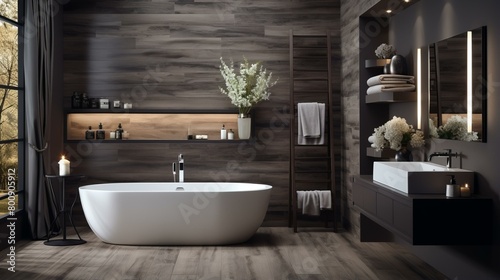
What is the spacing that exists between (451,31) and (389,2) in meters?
1.10

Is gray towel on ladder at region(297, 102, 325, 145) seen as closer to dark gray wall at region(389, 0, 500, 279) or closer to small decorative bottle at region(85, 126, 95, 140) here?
dark gray wall at region(389, 0, 500, 279)

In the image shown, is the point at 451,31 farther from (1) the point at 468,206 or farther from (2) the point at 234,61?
(2) the point at 234,61

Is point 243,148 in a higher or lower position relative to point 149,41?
lower

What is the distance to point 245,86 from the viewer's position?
7707mm

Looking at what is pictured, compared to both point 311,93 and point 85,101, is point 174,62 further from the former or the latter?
point 311,93

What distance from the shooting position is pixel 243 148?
7.92 m

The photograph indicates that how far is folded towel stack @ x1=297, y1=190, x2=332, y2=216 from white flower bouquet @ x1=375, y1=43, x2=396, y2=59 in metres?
1.86

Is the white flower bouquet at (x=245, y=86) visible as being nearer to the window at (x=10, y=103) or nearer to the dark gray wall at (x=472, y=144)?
the dark gray wall at (x=472, y=144)

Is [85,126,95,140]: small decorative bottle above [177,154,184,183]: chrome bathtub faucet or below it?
above

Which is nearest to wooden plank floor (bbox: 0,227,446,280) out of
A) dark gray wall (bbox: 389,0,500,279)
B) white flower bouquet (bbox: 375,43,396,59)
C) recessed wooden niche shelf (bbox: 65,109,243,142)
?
dark gray wall (bbox: 389,0,500,279)

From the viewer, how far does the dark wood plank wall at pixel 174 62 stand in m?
7.90

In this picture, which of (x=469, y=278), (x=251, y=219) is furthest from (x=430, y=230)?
(x=251, y=219)

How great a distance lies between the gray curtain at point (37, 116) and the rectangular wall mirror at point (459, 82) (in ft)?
12.9

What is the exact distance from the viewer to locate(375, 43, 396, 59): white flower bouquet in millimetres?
6582
